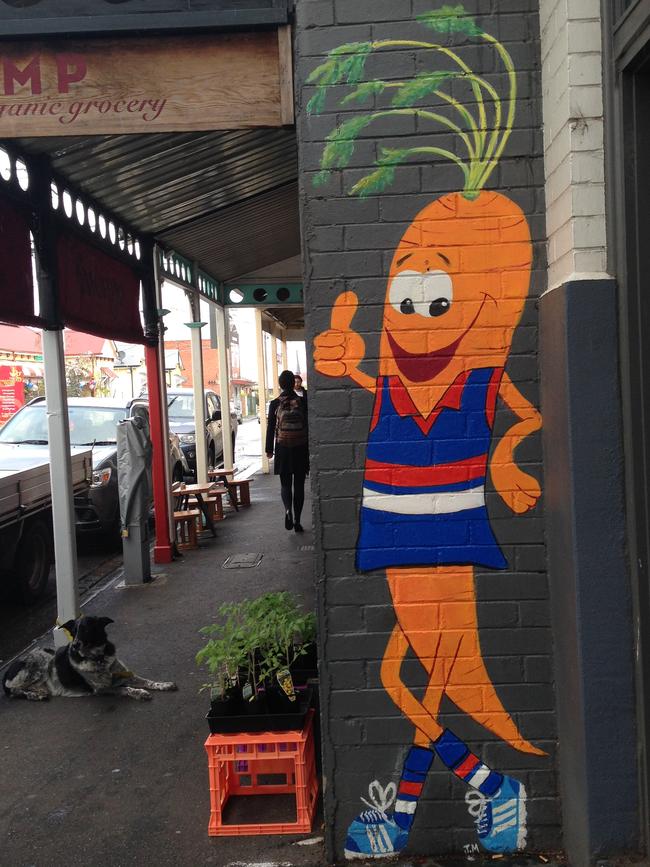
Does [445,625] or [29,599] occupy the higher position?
[445,625]

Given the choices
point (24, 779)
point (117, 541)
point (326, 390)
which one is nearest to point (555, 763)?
point (326, 390)

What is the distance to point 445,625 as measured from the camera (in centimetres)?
296

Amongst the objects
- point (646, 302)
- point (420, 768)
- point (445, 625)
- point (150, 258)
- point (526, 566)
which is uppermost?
point (150, 258)

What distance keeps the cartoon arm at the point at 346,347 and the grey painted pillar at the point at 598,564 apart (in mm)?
724

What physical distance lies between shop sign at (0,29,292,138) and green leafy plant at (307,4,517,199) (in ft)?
1.77

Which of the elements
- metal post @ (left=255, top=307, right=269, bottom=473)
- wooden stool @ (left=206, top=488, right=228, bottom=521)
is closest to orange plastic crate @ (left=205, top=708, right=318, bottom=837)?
wooden stool @ (left=206, top=488, right=228, bottom=521)

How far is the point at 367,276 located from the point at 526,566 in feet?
4.13

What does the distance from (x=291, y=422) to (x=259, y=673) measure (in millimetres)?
5709

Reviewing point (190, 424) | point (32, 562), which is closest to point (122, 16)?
point (32, 562)

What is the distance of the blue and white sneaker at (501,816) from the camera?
296cm

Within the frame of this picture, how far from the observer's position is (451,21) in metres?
2.89

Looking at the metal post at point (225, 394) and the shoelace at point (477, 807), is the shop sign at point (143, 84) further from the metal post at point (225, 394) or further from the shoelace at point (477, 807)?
the metal post at point (225, 394)

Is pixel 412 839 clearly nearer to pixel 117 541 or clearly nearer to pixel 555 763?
pixel 555 763

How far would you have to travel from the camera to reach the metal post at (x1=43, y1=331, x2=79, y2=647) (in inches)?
212
